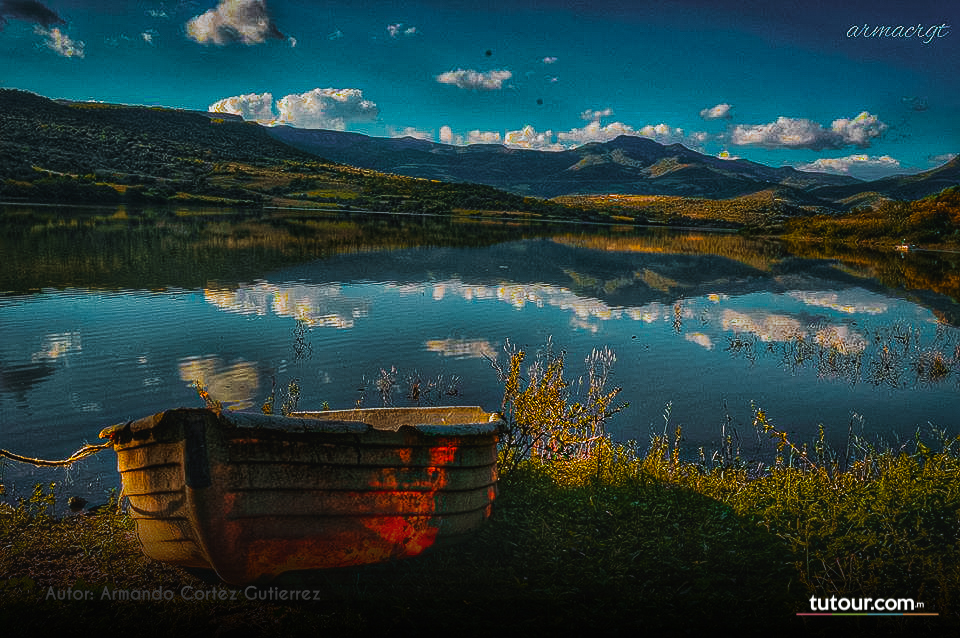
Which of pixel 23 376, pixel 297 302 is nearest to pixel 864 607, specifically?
pixel 23 376

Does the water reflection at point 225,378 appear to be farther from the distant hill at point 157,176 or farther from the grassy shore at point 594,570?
the distant hill at point 157,176

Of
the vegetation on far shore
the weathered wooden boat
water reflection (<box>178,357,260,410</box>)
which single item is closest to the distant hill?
water reflection (<box>178,357,260,410</box>)

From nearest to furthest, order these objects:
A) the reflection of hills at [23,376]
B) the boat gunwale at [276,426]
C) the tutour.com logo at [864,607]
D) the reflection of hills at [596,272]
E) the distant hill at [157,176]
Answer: the boat gunwale at [276,426], the tutour.com logo at [864,607], the reflection of hills at [23,376], the reflection of hills at [596,272], the distant hill at [157,176]

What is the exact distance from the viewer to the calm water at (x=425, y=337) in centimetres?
1509

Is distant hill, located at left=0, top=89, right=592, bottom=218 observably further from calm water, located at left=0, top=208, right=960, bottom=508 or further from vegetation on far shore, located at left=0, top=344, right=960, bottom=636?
vegetation on far shore, located at left=0, top=344, right=960, bottom=636

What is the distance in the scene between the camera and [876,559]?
23.3 feet

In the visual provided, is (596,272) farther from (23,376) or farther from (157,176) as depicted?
(157,176)

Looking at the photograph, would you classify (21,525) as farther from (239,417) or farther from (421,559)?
(421,559)

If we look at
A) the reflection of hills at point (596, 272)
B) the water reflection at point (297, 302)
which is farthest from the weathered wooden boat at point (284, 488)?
the reflection of hills at point (596, 272)

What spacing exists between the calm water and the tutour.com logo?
21.2 feet

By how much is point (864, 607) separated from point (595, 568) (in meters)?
2.86

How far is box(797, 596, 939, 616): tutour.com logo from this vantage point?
6543mm

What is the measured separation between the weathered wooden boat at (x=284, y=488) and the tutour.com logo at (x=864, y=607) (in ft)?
13.4

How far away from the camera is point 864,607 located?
6641mm
